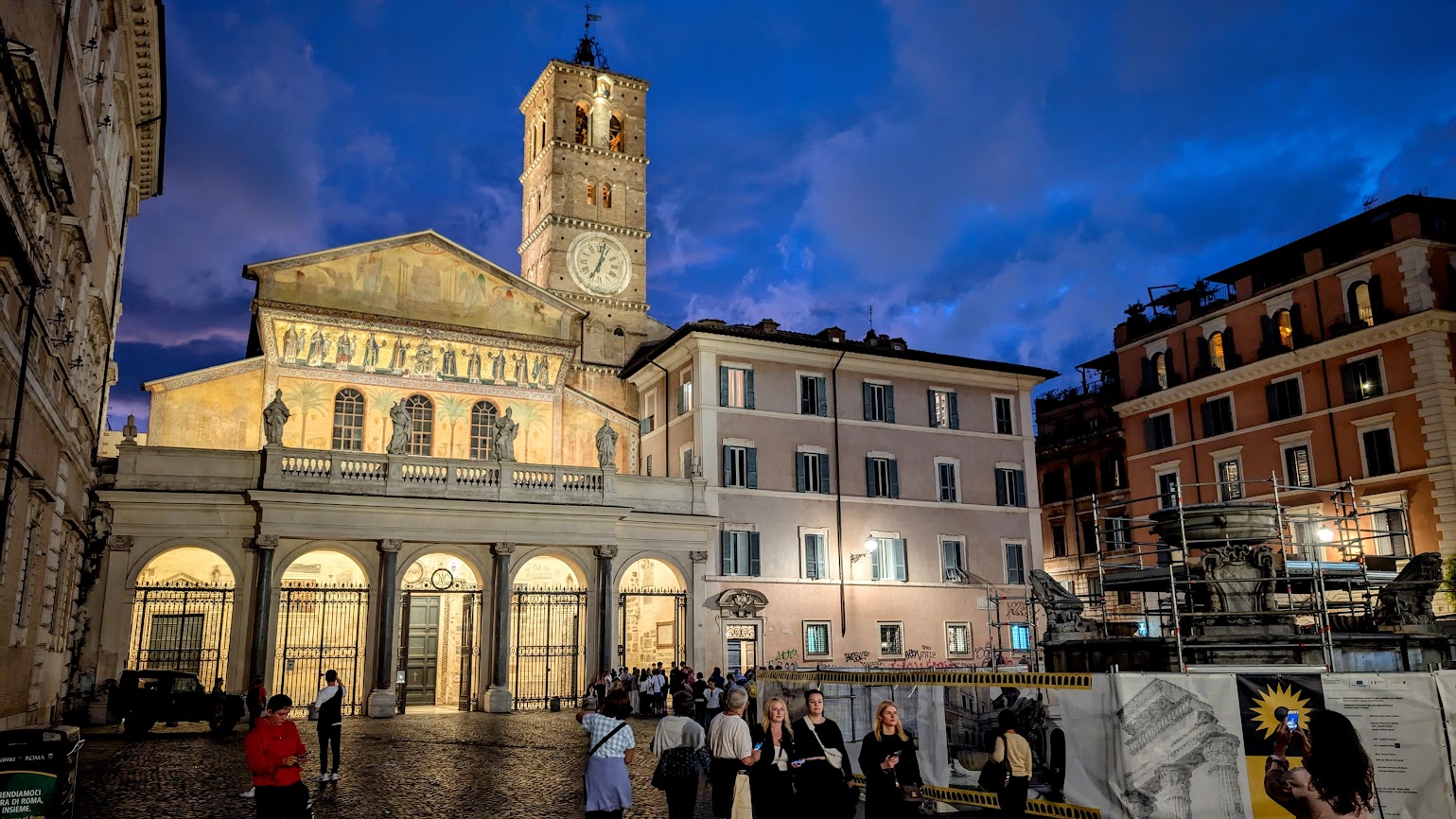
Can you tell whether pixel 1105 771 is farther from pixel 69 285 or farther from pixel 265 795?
pixel 69 285

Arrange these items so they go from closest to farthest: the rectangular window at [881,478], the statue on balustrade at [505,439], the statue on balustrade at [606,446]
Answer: the statue on balustrade at [505,439] < the statue on balustrade at [606,446] < the rectangular window at [881,478]

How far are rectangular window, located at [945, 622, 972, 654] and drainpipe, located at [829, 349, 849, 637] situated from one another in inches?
167

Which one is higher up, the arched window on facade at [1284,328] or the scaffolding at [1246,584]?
the arched window on facade at [1284,328]

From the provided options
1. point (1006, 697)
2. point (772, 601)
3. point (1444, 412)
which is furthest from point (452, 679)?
point (1444, 412)

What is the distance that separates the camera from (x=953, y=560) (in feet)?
118

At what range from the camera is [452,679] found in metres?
32.3

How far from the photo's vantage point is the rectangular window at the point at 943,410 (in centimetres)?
3716

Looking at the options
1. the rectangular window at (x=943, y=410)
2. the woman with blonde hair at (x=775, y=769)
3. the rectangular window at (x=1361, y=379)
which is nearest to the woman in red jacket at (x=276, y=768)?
the woman with blonde hair at (x=775, y=769)

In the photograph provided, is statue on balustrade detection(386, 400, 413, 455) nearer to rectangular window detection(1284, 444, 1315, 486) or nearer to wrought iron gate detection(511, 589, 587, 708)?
wrought iron gate detection(511, 589, 587, 708)

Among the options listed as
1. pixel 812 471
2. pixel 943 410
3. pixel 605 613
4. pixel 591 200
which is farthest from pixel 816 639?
pixel 591 200

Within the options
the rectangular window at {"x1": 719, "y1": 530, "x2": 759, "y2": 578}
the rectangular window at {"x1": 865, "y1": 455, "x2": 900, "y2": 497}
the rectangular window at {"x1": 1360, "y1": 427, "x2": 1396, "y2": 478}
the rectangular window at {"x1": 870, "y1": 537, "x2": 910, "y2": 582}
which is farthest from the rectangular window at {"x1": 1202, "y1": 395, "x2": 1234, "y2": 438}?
the rectangular window at {"x1": 719, "y1": 530, "x2": 759, "y2": 578}

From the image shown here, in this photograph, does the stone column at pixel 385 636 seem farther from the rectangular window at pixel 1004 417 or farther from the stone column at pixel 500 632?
the rectangular window at pixel 1004 417

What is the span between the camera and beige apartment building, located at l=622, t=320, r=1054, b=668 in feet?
107

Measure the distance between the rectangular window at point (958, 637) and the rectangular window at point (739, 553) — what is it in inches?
296
